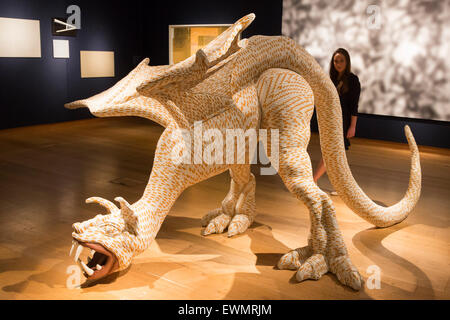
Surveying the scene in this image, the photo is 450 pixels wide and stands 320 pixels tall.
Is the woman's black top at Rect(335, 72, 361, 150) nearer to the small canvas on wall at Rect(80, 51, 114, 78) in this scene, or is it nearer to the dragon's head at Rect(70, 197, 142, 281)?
the dragon's head at Rect(70, 197, 142, 281)

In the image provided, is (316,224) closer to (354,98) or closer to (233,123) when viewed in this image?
(233,123)

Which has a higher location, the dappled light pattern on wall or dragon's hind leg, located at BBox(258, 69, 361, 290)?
the dappled light pattern on wall

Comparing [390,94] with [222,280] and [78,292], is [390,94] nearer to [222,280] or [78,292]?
[222,280]

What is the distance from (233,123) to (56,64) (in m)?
6.24

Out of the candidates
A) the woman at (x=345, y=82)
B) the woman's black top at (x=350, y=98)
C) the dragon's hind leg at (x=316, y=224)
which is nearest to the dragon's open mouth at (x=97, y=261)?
the dragon's hind leg at (x=316, y=224)

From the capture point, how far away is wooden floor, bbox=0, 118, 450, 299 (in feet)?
7.09

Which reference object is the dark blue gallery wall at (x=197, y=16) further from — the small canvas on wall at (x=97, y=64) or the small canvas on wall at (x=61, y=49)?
the small canvas on wall at (x=61, y=49)

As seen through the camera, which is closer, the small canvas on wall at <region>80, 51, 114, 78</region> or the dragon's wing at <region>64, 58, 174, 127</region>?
the dragon's wing at <region>64, 58, 174, 127</region>

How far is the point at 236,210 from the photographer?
2984mm

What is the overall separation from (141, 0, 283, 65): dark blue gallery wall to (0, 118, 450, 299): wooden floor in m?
3.22

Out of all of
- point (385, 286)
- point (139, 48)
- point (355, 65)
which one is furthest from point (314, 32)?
point (385, 286)

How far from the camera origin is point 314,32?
683cm

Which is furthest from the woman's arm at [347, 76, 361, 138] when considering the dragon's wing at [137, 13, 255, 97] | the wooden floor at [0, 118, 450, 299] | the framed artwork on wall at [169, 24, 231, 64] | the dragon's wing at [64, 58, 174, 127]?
the framed artwork on wall at [169, 24, 231, 64]
